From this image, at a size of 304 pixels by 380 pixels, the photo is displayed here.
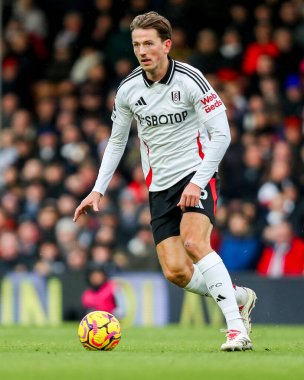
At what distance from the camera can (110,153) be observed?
8.43m

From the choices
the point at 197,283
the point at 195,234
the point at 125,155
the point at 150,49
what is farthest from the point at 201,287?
the point at 125,155

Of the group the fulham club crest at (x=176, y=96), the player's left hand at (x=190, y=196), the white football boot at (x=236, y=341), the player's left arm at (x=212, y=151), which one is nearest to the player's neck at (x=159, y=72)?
the fulham club crest at (x=176, y=96)

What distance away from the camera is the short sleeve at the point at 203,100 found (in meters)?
7.77

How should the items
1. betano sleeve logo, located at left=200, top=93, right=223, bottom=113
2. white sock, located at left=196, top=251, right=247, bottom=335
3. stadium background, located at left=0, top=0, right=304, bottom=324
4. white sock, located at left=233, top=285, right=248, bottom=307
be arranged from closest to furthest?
1. white sock, located at left=196, top=251, right=247, bottom=335
2. betano sleeve logo, located at left=200, top=93, right=223, bottom=113
3. white sock, located at left=233, top=285, right=248, bottom=307
4. stadium background, located at left=0, top=0, right=304, bottom=324

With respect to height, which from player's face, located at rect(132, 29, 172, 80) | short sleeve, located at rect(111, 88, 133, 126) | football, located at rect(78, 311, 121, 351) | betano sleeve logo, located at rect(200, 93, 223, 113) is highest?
player's face, located at rect(132, 29, 172, 80)

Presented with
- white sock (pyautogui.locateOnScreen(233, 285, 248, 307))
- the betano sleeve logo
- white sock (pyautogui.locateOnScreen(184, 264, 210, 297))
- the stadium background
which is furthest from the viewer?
the stadium background

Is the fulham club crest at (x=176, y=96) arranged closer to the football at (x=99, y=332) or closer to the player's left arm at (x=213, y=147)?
the player's left arm at (x=213, y=147)

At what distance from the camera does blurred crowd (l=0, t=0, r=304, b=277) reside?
1396 centimetres

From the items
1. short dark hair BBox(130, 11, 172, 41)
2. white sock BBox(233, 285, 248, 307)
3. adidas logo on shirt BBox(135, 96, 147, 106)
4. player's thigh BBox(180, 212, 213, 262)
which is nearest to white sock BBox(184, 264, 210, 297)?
white sock BBox(233, 285, 248, 307)

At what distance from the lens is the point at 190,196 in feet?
24.8

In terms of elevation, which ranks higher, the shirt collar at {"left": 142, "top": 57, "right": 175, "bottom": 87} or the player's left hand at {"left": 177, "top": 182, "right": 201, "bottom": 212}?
the shirt collar at {"left": 142, "top": 57, "right": 175, "bottom": 87}

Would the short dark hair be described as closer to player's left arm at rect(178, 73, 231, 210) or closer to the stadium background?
player's left arm at rect(178, 73, 231, 210)

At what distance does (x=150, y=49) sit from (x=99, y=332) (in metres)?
1.97

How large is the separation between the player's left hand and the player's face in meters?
0.88
